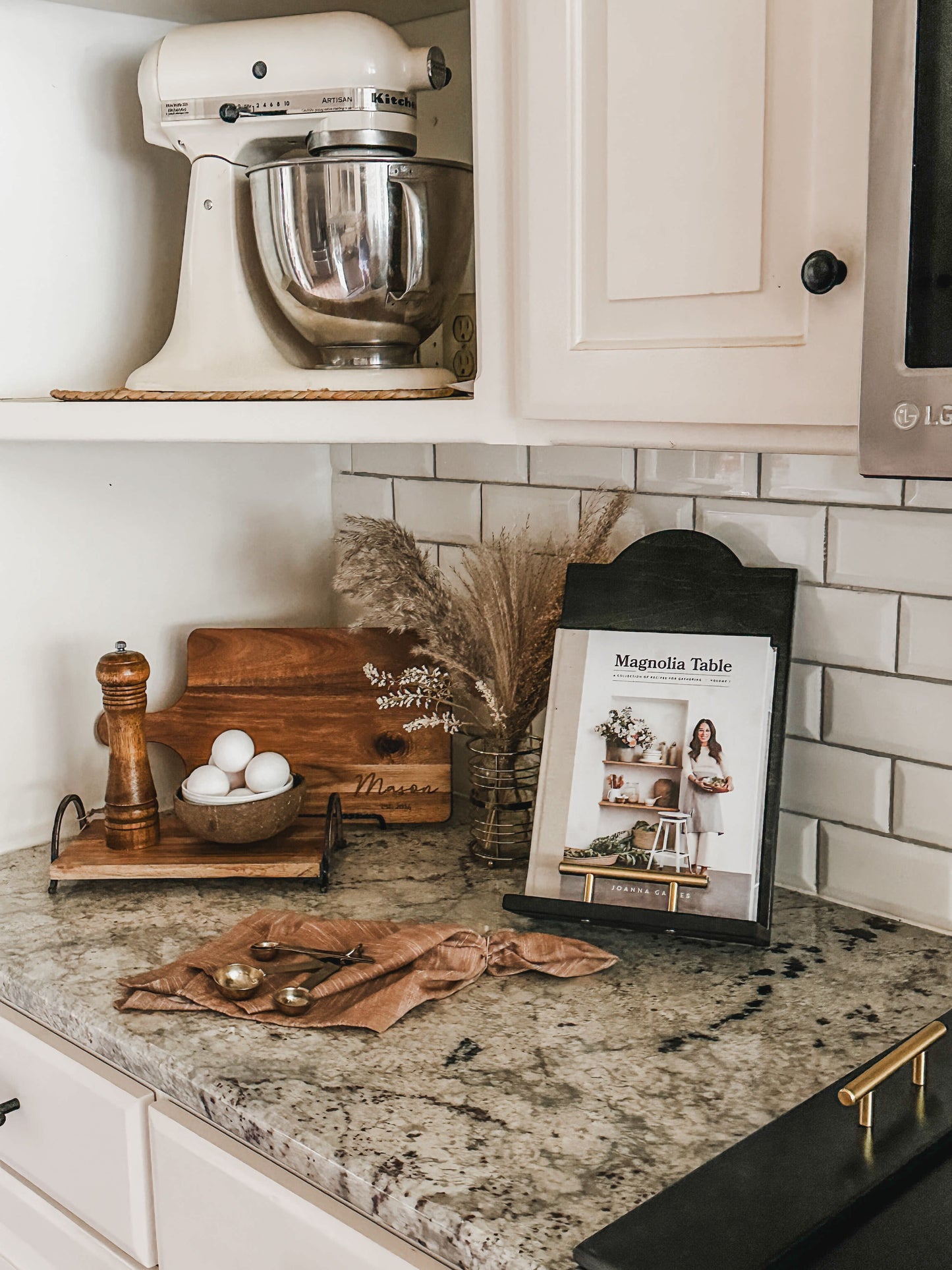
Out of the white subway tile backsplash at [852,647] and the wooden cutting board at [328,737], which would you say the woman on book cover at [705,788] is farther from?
the wooden cutting board at [328,737]

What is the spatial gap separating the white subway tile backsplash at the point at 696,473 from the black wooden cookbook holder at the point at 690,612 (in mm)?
70

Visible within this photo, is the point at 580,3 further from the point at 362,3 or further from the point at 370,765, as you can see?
the point at 370,765

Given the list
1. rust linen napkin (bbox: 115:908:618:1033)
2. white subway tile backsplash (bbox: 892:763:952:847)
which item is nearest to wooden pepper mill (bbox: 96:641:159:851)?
rust linen napkin (bbox: 115:908:618:1033)

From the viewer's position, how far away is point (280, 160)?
1.23m

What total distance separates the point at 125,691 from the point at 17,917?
0.27m

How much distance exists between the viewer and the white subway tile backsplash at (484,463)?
5.12ft

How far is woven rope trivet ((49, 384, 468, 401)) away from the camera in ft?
3.84

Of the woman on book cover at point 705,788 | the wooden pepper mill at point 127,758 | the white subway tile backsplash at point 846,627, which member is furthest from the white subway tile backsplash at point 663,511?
the wooden pepper mill at point 127,758

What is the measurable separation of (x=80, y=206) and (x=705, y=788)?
99cm

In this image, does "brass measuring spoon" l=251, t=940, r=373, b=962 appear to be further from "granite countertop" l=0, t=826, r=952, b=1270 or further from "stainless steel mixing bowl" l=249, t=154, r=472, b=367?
"stainless steel mixing bowl" l=249, t=154, r=472, b=367

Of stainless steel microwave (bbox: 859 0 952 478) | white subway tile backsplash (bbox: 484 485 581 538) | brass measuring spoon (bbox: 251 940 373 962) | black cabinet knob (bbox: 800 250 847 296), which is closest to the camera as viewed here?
stainless steel microwave (bbox: 859 0 952 478)

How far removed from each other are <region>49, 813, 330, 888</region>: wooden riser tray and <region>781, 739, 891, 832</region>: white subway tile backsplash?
1.70ft

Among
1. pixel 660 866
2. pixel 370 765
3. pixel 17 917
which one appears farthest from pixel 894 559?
pixel 17 917

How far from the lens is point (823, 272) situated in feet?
2.74
